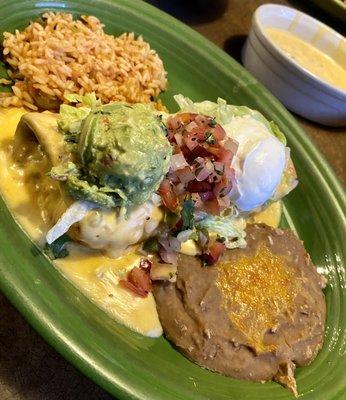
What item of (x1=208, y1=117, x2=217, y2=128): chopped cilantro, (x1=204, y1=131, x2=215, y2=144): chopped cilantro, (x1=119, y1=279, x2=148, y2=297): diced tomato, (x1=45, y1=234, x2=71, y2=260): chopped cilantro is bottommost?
(x1=119, y1=279, x2=148, y2=297): diced tomato

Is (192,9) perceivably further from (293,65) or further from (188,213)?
(188,213)

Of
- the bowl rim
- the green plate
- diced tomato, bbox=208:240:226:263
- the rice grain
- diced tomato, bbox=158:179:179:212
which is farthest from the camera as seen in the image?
the bowl rim

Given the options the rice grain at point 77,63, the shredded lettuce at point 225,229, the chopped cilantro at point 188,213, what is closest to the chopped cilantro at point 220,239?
the shredded lettuce at point 225,229

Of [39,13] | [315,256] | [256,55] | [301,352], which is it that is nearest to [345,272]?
[315,256]

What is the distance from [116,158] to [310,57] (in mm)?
2200

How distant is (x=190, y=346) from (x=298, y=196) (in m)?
1.06

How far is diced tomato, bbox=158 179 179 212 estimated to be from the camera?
5.84 feet

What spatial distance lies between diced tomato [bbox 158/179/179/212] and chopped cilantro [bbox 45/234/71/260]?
0.34 m

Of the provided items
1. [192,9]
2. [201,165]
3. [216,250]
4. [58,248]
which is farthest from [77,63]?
[192,9]

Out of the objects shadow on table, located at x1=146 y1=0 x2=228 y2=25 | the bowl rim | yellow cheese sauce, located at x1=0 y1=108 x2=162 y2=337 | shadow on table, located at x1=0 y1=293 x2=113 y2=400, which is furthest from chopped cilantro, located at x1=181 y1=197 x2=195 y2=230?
shadow on table, located at x1=146 y1=0 x2=228 y2=25

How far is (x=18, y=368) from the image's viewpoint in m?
1.58

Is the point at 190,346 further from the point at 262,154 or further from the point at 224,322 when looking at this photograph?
the point at 262,154

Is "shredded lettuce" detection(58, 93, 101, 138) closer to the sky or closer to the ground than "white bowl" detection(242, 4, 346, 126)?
closer to the sky

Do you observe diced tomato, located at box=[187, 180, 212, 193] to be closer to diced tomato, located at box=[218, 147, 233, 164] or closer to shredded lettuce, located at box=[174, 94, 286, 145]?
diced tomato, located at box=[218, 147, 233, 164]
